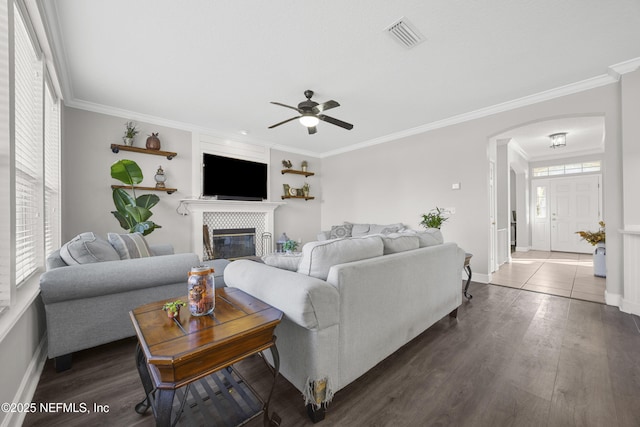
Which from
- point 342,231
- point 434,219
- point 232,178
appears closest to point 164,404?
point 434,219

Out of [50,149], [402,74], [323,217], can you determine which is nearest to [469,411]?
[402,74]

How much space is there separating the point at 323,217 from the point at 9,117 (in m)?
5.55

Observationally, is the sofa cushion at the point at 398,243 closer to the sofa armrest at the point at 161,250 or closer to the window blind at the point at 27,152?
the window blind at the point at 27,152

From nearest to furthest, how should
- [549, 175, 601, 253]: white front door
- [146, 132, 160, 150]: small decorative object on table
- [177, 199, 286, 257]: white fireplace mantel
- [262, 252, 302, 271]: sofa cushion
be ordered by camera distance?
[262, 252, 302, 271]: sofa cushion, [146, 132, 160, 150]: small decorative object on table, [177, 199, 286, 257]: white fireplace mantel, [549, 175, 601, 253]: white front door

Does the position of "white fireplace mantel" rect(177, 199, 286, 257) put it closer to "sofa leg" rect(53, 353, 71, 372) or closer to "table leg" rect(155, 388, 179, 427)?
"sofa leg" rect(53, 353, 71, 372)

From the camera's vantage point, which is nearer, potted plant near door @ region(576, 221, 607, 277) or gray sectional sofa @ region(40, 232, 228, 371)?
gray sectional sofa @ region(40, 232, 228, 371)

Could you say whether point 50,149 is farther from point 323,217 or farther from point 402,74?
point 323,217

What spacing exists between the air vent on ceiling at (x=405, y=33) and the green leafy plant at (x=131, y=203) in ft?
10.8

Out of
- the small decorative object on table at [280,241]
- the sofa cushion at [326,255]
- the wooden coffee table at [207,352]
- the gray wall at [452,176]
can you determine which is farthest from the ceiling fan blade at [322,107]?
the small decorative object on table at [280,241]

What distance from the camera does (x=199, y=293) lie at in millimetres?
1225

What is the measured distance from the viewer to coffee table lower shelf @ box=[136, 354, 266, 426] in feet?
4.20

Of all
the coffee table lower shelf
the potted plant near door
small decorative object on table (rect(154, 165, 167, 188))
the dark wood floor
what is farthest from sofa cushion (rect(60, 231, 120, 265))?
the potted plant near door

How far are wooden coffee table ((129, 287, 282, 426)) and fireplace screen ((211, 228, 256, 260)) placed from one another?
3451 millimetres

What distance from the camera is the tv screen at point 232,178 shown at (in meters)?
4.62
